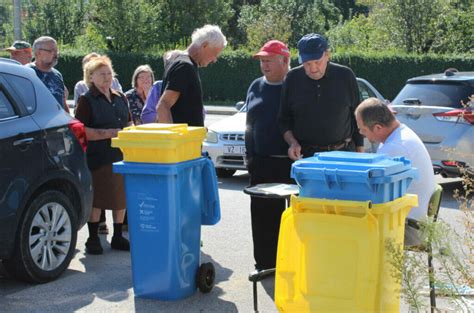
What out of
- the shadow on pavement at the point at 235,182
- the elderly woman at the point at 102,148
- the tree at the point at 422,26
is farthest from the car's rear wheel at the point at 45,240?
the tree at the point at 422,26

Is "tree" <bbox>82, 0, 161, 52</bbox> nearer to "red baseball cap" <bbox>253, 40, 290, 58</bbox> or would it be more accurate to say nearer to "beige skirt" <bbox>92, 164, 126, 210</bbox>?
"beige skirt" <bbox>92, 164, 126, 210</bbox>

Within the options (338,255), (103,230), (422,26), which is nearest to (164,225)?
(338,255)

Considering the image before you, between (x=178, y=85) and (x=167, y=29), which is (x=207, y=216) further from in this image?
(x=167, y=29)

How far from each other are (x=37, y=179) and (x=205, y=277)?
143 centimetres

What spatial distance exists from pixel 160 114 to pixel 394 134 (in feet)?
6.93

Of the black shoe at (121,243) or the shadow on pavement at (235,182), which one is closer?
the black shoe at (121,243)

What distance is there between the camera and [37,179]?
245 inches

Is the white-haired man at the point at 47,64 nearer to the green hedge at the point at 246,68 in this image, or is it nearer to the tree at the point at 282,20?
the green hedge at the point at 246,68

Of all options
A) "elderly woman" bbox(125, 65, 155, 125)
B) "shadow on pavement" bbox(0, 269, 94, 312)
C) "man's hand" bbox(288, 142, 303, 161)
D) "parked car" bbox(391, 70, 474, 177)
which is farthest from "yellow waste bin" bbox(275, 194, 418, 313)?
"parked car" bbox(391, 70, 474, 177)

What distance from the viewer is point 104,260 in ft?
23.6

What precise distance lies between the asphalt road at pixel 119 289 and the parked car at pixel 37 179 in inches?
7.6

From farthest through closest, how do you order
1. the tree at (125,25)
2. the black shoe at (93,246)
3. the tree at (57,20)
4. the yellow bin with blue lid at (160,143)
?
the tree at (57,20)
the tree at (125,25)
the black shoe at (93,246)
the yellow bin with blue lid at (160,143)

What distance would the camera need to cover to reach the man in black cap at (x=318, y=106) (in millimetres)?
6328

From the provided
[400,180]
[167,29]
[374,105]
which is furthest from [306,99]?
[167,29]
